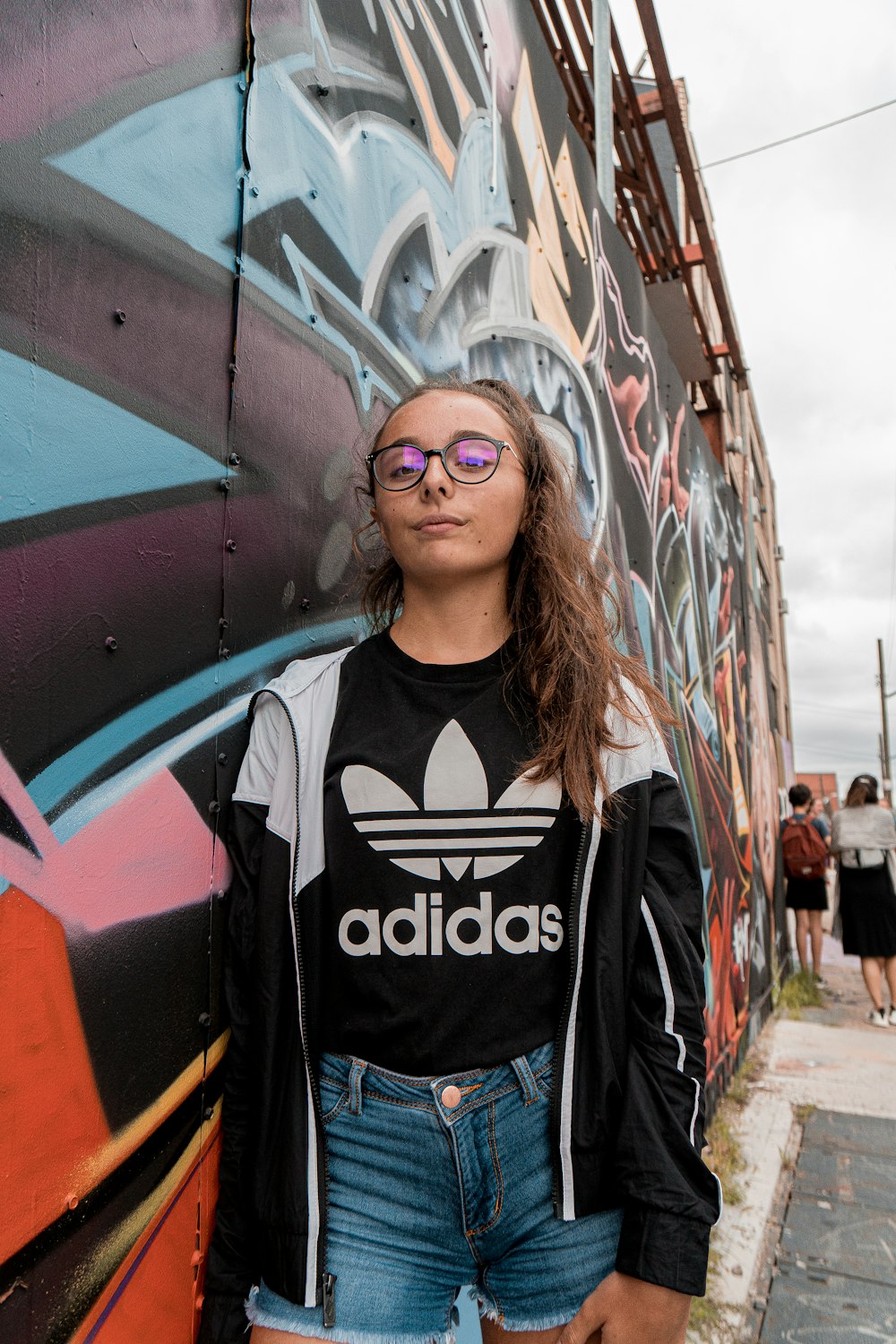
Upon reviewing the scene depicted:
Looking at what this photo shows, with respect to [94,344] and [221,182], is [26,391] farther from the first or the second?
[221,182]

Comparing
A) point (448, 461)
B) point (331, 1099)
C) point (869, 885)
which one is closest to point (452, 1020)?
point (331, 1099)

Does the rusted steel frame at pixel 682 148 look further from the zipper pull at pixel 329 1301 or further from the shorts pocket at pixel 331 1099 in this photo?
the zipper pull at pixel 329 1301

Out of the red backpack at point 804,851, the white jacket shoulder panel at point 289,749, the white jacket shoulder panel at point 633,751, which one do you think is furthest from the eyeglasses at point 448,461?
the red backpack at point 804,851

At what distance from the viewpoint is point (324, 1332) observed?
1.28 meters

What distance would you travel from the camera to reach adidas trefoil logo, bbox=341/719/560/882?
136cm

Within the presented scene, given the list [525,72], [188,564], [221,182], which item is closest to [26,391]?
[188,564]

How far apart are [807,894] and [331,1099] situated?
8.71 metres

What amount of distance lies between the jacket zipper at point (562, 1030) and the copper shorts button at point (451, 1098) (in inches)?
5.9

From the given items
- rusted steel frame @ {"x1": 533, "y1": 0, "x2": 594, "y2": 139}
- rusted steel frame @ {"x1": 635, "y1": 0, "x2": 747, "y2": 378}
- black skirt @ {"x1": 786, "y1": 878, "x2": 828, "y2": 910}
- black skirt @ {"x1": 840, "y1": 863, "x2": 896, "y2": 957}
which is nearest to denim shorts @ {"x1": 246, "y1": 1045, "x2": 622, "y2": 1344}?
rusted steel frame @ {"x1": 533, "y1": 0, "x2": 594, "y2": 139}

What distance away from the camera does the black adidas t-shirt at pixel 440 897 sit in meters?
1.33

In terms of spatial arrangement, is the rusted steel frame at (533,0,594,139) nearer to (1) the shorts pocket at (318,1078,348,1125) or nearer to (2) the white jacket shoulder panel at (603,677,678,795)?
(2) the white jacket shoulder panel at (603,677,678,795)

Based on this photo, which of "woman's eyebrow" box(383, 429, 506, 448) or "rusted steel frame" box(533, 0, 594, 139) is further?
"rusted steel frame" box(533, 0, 594, 139)

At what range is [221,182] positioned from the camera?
1.47m

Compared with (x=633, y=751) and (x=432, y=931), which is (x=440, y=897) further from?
(x=633, y=751)
